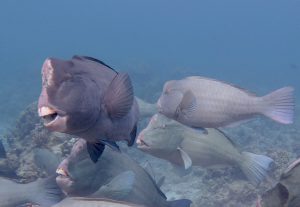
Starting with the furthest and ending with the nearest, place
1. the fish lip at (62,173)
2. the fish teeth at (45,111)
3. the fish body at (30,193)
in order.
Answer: the fish body at (30,193)
the fish lip at (62,173)
the fish teeth at (45,111)

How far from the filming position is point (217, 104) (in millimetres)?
4324

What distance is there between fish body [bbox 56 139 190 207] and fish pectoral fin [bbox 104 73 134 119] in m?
1.52

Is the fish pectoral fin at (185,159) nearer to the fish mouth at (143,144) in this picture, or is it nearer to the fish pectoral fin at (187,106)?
the fish mouth at (143,144)

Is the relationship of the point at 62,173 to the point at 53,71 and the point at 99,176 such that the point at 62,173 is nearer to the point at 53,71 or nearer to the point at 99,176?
the point at 99,176

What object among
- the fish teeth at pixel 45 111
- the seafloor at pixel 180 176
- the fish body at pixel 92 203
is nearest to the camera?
the fish teeth at pixel 45 111

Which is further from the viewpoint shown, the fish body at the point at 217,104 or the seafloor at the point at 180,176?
the seafloor at the point at 180,176

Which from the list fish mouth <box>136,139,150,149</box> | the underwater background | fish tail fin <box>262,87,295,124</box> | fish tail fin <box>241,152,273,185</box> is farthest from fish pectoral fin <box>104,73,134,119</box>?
the underwater background

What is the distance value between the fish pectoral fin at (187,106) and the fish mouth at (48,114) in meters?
2.31

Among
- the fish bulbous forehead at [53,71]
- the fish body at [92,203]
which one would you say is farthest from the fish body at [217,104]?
the fish bulbous forehead at [53,71]

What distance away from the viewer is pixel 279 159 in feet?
28.3

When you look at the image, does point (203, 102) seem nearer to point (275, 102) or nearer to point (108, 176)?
point (275, 102)

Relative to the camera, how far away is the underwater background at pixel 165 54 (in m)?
17.2

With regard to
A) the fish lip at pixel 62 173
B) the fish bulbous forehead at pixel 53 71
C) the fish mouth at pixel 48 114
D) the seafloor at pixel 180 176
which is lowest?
the seafloor at pixel 180 176

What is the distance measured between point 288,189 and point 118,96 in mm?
1234
